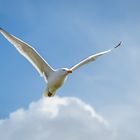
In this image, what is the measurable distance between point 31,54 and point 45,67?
0.92 meters

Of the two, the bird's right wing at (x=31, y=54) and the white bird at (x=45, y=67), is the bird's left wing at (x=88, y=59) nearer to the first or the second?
the white bird at (x=45, y=67)

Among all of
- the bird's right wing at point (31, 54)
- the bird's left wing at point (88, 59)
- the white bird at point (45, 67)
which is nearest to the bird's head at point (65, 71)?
the white bird at point (45, 67)

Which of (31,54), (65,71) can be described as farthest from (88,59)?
(31,54)

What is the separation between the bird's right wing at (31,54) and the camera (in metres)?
30.4

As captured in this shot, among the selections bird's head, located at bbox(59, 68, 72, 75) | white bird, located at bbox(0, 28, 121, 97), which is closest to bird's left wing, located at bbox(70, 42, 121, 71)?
white bird, located at bbox(0, 28, 121, 97)

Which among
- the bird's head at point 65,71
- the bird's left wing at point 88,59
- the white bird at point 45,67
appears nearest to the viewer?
the white bird at point 45,67

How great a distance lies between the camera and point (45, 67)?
1233 inches

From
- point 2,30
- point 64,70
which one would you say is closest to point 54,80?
point 64,70

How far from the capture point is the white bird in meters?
30.2

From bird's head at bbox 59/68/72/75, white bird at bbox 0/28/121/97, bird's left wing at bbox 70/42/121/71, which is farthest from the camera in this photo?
bird's left wing at bbox 70/42/121/71

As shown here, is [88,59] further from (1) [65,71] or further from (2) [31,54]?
(2) [31,54]

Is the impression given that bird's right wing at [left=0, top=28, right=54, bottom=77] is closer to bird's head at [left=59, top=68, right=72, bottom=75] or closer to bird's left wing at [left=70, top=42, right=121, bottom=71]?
bird's head at [left=59, top=68, right=72, bottom=75]

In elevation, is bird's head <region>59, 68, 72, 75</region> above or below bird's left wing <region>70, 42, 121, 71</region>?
below

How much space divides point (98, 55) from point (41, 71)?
2.77m
